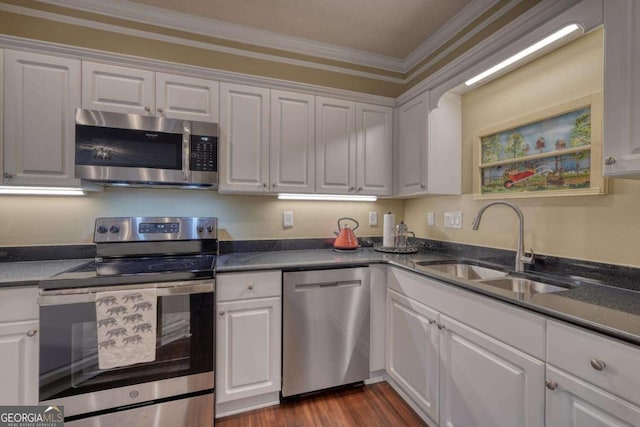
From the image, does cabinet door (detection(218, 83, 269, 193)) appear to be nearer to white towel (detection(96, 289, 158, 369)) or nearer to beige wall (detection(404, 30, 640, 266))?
white towel (detection(96, 289, 158, 369))

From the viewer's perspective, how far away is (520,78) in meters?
1.70

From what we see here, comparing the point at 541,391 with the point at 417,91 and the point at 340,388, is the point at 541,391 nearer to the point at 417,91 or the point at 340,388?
the point at 340,388

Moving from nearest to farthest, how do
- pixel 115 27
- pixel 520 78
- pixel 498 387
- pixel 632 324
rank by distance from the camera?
1. pixel 632 324
2. pixel 498 387
3. pixel 520 78
4. pixel 115 27

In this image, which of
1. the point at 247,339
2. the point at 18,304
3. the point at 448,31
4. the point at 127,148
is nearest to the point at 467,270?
the point at 247,339

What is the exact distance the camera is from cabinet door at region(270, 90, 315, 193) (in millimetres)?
2064

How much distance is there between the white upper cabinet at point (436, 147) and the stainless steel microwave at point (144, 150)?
1.45 meters

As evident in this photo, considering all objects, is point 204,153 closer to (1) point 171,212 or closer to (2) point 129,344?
(1) point 171,212

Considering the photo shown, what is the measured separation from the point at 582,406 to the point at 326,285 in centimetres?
123

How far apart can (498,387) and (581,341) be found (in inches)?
16.6

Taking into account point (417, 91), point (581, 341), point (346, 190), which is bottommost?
point (581, 341)

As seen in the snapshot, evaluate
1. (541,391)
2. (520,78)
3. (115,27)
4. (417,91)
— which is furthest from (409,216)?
(115,27)

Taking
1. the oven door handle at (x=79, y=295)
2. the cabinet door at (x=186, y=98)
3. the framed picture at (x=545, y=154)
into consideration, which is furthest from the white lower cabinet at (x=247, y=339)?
the framed picture at (x=545, y=154)

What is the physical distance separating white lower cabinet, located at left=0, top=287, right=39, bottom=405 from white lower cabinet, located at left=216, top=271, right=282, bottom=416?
0.84 meters

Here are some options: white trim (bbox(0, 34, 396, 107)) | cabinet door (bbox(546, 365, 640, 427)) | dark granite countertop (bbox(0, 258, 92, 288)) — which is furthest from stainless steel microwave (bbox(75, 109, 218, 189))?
cabinet door (bbox(546, 365, 640, 427))
